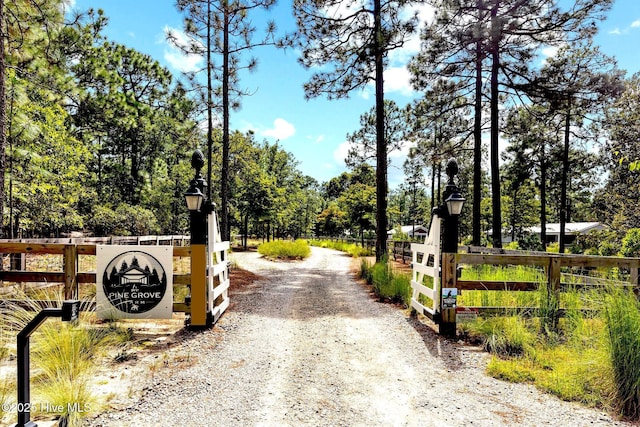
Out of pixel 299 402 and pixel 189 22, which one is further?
pixel 189 22

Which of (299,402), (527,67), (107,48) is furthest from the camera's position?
(107,48)

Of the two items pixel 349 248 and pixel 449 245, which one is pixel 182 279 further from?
pixel 349 248

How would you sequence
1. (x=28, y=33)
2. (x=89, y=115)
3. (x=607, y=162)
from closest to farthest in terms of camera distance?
(x=28, y=33), (x=607, y=162), (x=89, y=115)

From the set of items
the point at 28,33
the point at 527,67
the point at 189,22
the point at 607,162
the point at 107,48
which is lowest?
the point at 607,162

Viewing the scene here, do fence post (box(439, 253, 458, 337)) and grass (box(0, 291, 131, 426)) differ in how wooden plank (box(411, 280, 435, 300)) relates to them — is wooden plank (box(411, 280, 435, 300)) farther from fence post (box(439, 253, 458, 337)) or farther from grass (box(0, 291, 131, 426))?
grass (box(0, 291, 131, 426))

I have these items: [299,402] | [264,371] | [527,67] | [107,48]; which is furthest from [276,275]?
[107,48]

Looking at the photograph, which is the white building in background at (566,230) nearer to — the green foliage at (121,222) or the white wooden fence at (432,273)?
the green foliage at (121,222)

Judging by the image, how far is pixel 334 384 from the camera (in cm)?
337

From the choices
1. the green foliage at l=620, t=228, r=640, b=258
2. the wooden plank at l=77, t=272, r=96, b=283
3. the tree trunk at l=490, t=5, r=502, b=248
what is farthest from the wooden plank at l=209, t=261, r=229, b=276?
the green foliage at l=620, t=228, r=640, b=258

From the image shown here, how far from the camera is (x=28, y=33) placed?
6.88 m

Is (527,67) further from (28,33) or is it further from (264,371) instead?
(28,33)

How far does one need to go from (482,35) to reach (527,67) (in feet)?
6.09

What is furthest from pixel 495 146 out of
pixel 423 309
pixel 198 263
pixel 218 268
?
pixel 198 263

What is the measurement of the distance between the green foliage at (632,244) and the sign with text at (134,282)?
1182 cm
